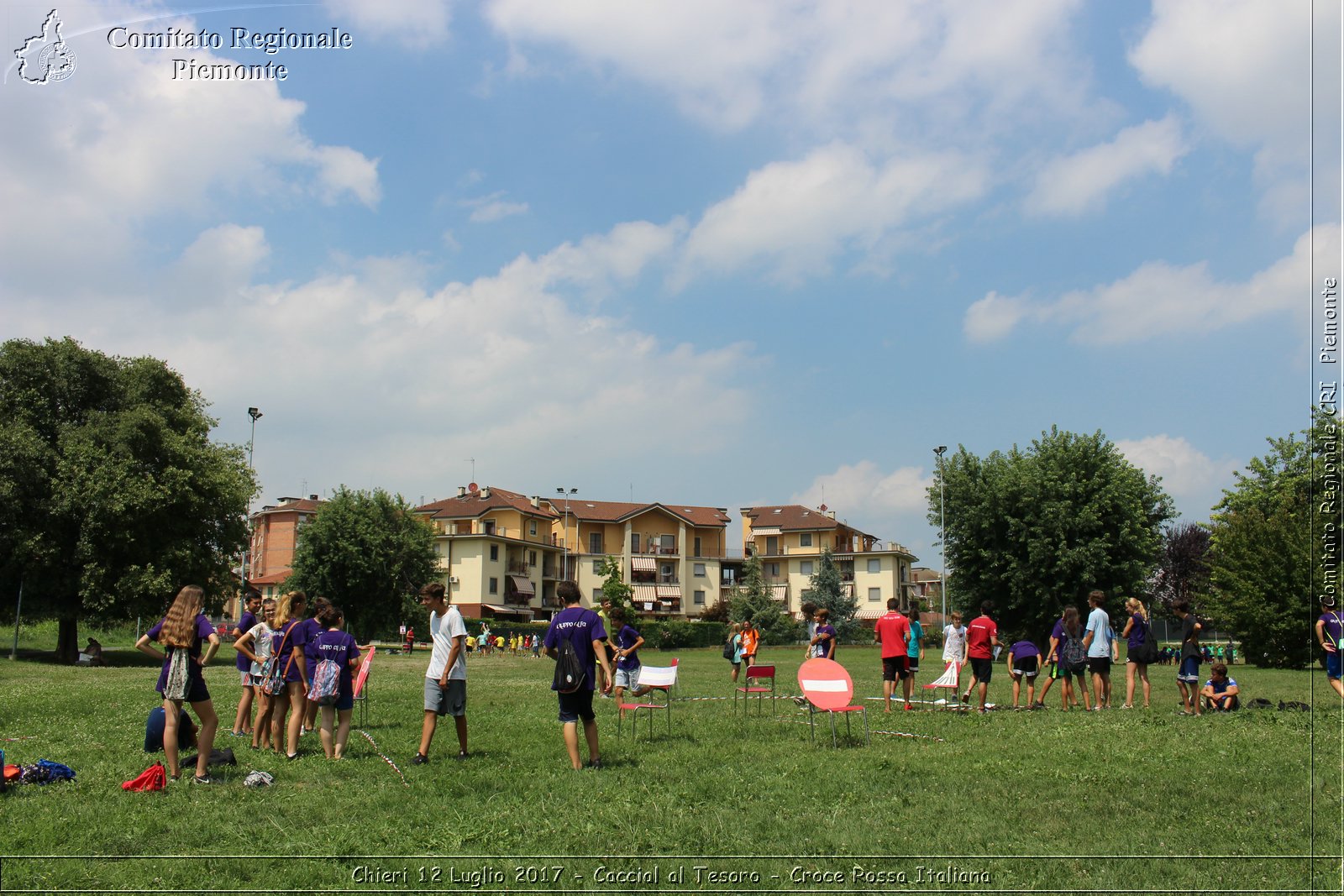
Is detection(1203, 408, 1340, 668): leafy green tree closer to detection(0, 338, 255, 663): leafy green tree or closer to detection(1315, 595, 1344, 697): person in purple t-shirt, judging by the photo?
detection(1315, 595, 1344, 697): person in purple t-shirt

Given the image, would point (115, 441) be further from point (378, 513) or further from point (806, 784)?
point (806, 784)

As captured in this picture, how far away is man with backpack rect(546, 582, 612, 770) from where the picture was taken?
32.9ft

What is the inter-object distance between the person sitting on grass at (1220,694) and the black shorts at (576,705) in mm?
11577

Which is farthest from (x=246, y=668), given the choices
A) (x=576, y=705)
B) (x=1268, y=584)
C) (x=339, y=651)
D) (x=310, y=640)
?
(x=1268, y=584)

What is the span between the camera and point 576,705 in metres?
10.1

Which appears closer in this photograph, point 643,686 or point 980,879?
point 980,879

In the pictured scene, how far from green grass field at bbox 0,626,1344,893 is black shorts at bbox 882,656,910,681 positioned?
104 inches

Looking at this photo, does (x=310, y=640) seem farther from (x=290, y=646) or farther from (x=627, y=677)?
(x=627, y=677)

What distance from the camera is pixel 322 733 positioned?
10.8 meters

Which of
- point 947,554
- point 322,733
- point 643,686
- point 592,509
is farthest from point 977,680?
point 592,509

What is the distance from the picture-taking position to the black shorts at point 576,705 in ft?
33.1

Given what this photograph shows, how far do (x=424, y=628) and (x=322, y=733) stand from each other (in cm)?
5713

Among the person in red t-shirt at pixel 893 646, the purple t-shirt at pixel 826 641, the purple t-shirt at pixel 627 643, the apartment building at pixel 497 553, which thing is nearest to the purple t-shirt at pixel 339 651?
the purple t-shirt at pixel 627 643

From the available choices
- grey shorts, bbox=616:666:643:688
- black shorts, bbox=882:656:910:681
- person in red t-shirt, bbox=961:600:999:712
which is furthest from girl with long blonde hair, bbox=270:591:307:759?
person in red t-shirt, bbox=961:600:999:712
